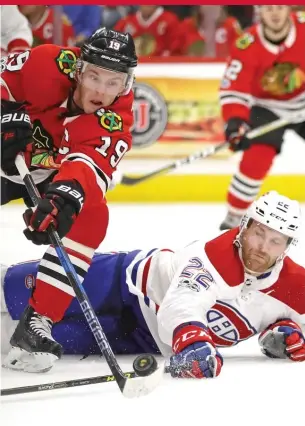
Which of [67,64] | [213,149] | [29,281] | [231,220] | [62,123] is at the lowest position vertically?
[231,220]

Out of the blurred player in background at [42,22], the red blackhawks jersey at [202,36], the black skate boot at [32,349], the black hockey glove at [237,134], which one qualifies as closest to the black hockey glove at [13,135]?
the black skate boot at [32,349]

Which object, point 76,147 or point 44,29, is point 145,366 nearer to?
point 76,147

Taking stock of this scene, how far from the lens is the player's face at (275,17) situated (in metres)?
4.81

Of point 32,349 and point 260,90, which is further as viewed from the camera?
point 260,90

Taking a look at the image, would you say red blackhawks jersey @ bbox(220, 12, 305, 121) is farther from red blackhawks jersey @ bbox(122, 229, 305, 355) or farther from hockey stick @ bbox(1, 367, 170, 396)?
hockey stick @ bbox(1, 367, 170, 396)

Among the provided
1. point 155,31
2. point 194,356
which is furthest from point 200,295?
point 155,31

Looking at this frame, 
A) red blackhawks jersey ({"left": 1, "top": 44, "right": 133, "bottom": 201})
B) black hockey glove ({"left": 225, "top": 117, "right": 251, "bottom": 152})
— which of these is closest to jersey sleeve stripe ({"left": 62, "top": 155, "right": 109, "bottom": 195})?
red blackhawks jersey ({"left": 1, "top": 44, "right": 133, "bottom": 201})

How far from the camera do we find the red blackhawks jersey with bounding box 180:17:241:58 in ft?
18.4

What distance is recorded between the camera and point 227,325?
2.64m

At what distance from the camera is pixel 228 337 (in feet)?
8.72

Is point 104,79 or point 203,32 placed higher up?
point 104,79

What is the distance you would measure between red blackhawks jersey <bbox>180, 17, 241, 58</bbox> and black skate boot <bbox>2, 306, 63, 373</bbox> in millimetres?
3118

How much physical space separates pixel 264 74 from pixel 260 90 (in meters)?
0.08

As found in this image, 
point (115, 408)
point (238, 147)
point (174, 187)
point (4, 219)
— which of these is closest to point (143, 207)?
point (174, 187)
